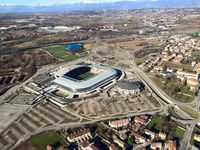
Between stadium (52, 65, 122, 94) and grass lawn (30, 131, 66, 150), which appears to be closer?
grass lawn (30, 131, 66, 150)

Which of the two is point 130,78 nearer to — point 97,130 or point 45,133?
point 97,130

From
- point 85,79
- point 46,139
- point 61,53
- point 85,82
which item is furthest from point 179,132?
point 61,53

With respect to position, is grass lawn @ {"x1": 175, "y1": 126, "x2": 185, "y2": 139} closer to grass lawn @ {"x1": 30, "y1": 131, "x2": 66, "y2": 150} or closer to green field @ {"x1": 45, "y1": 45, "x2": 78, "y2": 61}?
grass lawn @ {"x1": 30, "y1": 131, "x2": 66, "y2": 150}

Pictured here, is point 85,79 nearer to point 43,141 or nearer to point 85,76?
point 85,76

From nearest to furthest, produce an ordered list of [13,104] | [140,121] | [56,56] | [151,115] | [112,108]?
[140,121]
[151,115]
[112,108]
[13,104]
[56,56]

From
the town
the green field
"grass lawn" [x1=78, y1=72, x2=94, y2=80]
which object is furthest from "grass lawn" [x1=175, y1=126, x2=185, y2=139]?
the green field

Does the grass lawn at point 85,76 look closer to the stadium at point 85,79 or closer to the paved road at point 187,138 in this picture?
the stadium at point 85,79

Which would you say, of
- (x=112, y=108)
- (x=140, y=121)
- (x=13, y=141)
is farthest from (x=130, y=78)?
(x=13, y=141)
